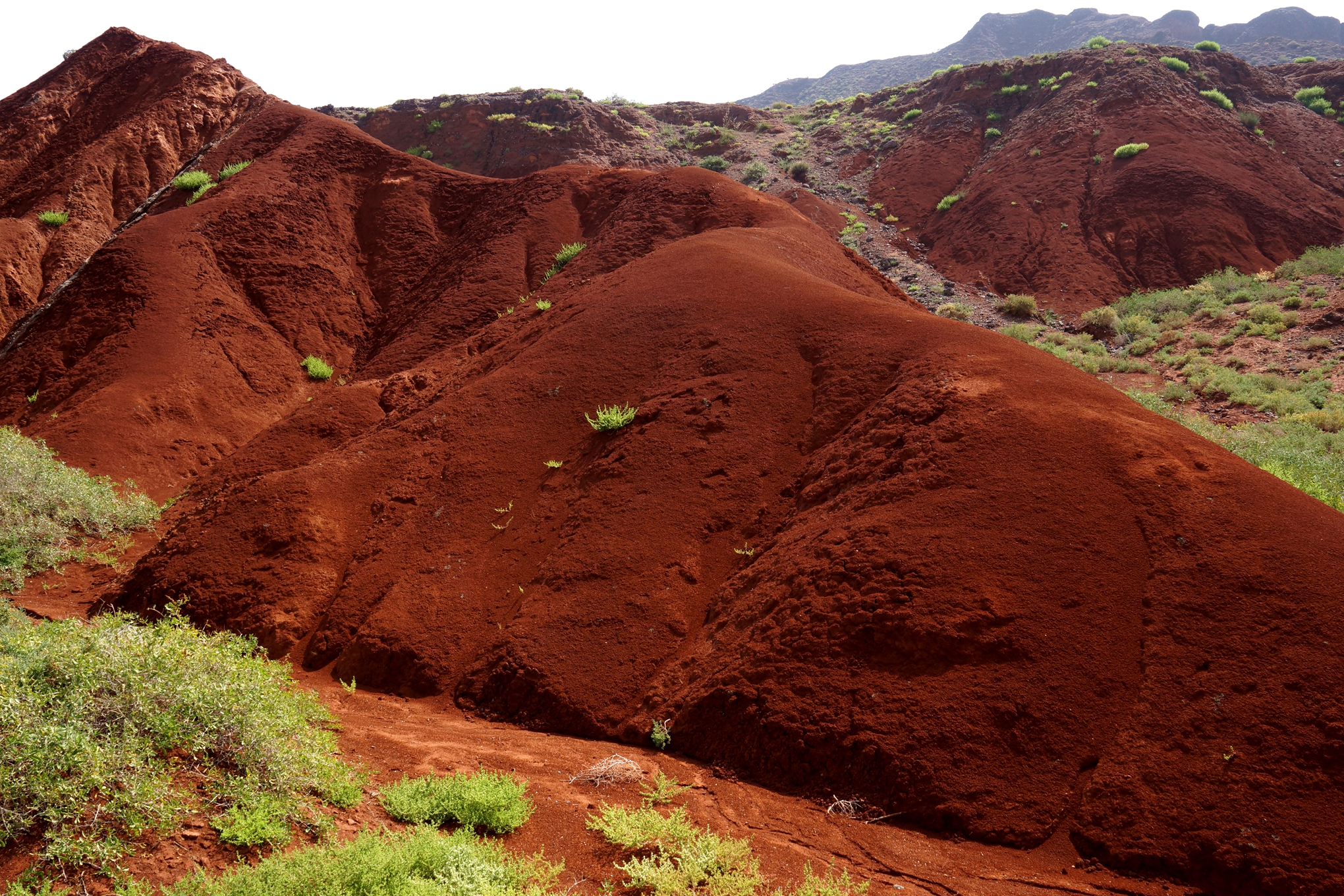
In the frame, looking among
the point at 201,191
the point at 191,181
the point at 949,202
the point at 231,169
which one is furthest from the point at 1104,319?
the point at 191,181

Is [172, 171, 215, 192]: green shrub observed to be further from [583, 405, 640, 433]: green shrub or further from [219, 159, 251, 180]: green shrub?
[583, 405, 640, 433]: green shrub

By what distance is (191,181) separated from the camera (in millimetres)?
18141

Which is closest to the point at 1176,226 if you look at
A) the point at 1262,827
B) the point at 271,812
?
the point at 1262,827

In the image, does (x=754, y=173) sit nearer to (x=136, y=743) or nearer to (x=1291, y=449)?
(x=1291, y=449)

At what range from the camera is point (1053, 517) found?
6117mm

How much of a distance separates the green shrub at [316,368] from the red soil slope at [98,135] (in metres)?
8.30

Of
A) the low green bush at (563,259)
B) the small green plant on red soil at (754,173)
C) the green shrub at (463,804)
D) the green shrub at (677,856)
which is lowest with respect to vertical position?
the green shrub at (677,856)

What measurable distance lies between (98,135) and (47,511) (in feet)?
59.4

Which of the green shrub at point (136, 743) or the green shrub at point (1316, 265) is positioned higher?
the green shrub at point (1316, 265)

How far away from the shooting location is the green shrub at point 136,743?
11.4 feet

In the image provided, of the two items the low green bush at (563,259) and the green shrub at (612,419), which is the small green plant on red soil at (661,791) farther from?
the low green bush at (563,259)

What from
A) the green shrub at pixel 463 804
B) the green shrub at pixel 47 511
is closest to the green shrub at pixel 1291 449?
the green shrub at pixel 463 804

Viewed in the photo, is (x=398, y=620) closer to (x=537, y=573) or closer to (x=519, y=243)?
(x=537, y=573)

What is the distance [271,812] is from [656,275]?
29.5 ft
